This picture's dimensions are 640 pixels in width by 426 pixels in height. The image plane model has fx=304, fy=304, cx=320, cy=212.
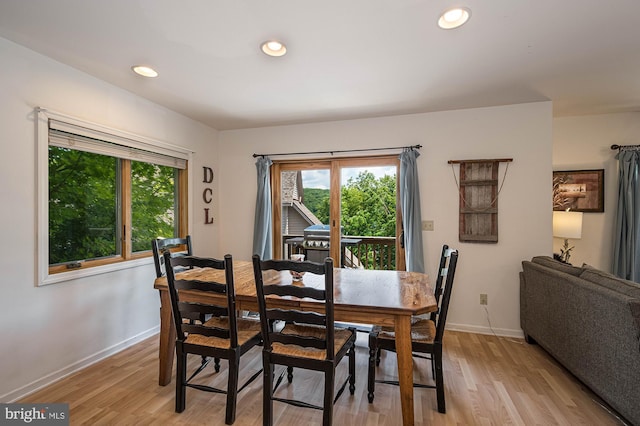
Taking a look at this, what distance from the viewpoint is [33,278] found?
7.34 feet

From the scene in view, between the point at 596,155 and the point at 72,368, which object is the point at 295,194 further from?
the point at 596,155

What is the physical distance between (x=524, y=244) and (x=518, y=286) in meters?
0.46

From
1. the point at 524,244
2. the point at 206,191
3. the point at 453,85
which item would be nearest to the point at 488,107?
the point at 453,85

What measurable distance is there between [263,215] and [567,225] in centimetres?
360

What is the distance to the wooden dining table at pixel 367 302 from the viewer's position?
69.6 inches

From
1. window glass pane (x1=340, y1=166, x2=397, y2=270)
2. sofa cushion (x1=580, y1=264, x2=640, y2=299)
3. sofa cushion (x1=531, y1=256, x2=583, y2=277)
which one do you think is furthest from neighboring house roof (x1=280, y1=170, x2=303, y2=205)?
sofa cushion (x1=580, y1=264, x2=640, y2=299)

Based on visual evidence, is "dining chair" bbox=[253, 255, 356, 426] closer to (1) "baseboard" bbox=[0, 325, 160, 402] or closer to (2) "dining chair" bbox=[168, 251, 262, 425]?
(2) "dining chair" bbox=[168, 251, 262, 425]

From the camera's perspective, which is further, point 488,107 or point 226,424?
point 488,107

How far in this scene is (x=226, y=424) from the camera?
189 cm

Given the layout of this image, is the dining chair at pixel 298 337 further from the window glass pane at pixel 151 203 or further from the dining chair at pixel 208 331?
the window glass pane at pixel 151 203

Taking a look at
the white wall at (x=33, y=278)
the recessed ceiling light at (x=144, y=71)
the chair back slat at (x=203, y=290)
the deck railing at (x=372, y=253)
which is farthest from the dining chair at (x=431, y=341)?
the recessed ceiling light at (x=144, y=71)

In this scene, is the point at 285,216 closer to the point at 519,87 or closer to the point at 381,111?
the point at 381,111

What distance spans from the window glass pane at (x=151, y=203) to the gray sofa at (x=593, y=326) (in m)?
3.93

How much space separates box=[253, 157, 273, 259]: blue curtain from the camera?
4090mm
